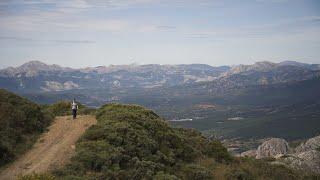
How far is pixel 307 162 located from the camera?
1308 inches

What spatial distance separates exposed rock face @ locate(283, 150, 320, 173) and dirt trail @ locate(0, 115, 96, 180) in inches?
617

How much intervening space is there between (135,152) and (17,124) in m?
7.50

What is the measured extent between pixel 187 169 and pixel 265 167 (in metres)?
6.79

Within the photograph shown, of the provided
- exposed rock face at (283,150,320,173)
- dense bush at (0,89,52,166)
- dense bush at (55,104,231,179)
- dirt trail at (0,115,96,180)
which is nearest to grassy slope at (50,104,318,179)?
dense bush at (55,104,231,179)

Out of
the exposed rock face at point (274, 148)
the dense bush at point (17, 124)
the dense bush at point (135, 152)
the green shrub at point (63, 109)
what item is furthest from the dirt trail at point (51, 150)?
the exposed rock face at point (274, 148)

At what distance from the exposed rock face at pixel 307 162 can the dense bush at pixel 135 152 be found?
7105 millimetres

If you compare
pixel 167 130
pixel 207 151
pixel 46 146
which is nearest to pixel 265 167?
pixel 207 151

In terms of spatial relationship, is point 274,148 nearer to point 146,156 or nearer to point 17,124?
point 146,156

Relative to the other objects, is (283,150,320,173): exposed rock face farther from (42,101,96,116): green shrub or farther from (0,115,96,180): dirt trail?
(42,101,96,116): green shrub

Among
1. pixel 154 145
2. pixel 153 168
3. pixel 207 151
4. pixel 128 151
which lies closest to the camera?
pixel 153 168

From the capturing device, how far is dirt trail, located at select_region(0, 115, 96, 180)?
58.7ft

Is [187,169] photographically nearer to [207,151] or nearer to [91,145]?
[91,145]

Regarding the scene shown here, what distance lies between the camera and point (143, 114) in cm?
2808

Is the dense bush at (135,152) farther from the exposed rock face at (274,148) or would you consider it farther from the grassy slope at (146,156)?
the exposed rock face at (274,148)
